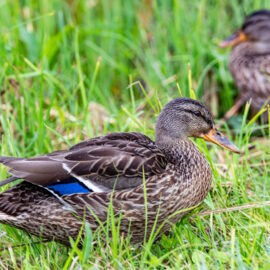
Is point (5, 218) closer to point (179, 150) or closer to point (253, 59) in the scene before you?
point (179, 150)

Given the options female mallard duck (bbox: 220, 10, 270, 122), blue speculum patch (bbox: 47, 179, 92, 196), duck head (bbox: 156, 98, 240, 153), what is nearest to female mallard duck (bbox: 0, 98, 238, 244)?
blue speculum patch (bbox: 47, 179, 92, 196)

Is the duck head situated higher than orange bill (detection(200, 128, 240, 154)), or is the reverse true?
the duck head

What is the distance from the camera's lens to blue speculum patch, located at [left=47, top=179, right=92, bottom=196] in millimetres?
3949

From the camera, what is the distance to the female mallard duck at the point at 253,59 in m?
6.35

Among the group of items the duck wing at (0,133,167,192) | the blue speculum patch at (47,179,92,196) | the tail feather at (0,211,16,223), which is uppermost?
the duck wing at (0,133,167,192)

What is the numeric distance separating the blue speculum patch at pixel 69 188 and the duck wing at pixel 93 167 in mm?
24

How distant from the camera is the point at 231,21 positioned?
7.17 m

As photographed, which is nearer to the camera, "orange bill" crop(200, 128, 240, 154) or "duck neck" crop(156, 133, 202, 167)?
"duck neck" crop(156, 133, 202, 167)

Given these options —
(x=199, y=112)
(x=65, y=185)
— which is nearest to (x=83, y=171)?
(x=65, y=185)

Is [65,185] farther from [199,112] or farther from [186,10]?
[186,10]

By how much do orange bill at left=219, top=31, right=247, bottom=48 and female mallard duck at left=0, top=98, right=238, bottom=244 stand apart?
2.75 m

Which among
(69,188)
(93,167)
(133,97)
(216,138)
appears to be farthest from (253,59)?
(69,188)

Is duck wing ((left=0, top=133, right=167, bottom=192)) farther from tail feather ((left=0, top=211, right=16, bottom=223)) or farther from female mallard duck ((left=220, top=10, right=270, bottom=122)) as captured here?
female mallard duck ((left=220, top=10, right=270, bottom=122))

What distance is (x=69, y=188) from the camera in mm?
3961
